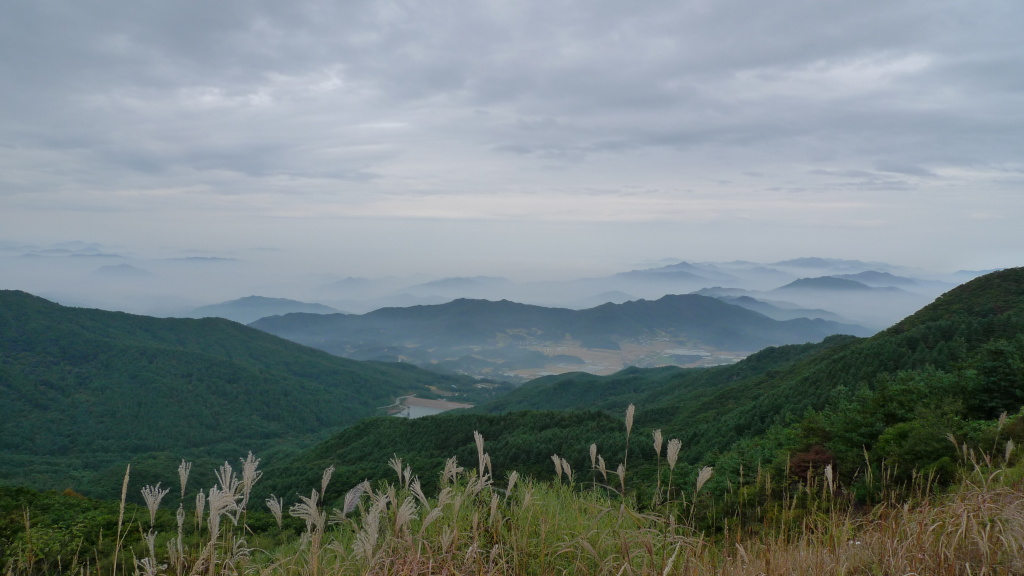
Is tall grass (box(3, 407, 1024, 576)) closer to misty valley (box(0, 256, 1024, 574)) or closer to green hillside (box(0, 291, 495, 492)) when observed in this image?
misty valley (box(0, 256, 1024, 574))

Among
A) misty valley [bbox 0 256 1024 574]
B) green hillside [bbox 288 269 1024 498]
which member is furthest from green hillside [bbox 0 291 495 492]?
green hillside [bbox 288 269 1024 498]

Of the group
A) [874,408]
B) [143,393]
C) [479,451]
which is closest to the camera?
[479,451]

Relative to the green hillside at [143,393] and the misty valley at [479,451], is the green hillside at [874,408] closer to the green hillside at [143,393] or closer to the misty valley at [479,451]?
the misty valley at [479,451]

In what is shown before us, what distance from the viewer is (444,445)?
5634cm

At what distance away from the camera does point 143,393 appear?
434ft

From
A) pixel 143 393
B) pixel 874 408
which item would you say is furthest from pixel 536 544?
pixel 143 393

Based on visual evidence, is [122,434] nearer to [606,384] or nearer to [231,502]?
[606,384]

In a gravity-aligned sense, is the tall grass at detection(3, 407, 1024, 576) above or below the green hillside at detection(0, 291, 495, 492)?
above

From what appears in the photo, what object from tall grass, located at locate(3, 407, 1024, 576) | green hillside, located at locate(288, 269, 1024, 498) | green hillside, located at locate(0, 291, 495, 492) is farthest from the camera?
green hillside, located at locate(0, 291, 495, 492)

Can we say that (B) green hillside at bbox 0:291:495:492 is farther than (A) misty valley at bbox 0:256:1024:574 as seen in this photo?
Yes

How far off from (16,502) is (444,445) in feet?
128

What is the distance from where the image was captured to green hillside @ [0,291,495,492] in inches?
4156

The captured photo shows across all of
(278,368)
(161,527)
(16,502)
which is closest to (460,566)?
(161,527)

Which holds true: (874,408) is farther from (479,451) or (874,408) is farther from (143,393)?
(143,393)
